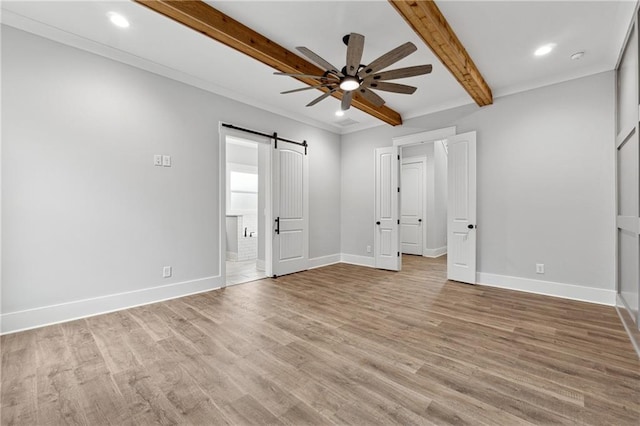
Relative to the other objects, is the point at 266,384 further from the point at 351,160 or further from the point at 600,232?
the point at 351,160

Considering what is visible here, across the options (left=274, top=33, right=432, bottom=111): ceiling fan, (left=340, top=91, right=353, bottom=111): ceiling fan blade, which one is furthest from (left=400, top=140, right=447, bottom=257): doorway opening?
(left=274, top=33, right=432, bottom=111): ceiling fan

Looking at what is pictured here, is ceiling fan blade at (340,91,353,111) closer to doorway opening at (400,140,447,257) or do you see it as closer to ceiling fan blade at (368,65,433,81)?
ceiling fan blade at (368,65,433,81)

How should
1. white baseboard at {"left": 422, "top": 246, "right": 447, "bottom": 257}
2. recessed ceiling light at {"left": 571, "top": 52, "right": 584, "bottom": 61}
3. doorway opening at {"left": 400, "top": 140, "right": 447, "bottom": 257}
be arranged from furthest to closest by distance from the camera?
doorway opening at {"left": 400, "top": 140, "right": 447, "bottom": 257} → white baseboard at {"left": 422, "top": 246, "right": 447, "bottom": 257} → recessed ceiling light at {"left": 571, "top": 52, "right": 584, "bottom": 61}

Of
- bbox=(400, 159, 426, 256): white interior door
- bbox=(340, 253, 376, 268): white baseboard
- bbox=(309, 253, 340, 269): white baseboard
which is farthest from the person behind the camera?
bbox=(400, 159, 426, 256): white interior door

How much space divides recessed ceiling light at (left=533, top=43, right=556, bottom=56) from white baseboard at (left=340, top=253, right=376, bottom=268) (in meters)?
4.05

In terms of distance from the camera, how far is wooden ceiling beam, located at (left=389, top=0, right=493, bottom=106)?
223 centimetres

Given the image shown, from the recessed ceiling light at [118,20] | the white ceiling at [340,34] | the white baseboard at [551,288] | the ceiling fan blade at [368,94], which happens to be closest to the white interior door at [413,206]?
the white baseboard at [551,288]

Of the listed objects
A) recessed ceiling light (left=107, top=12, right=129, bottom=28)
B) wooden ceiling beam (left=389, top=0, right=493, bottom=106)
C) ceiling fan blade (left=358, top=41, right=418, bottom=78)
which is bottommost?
ceiling fan blade (left=358, top=41, right=418, bottom=78)

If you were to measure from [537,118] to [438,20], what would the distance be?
250 cm

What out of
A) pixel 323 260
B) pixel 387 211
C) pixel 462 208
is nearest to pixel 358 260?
pixel 323 260

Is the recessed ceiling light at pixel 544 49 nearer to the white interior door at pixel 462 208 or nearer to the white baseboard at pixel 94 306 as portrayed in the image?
the white interior door at pixel 462 208

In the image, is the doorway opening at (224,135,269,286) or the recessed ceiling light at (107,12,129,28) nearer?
the recessed ceiling light at (107,12,129,28)

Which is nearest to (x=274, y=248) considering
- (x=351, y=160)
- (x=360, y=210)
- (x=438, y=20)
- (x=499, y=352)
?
(x=360, y=210)

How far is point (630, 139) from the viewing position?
268cm
